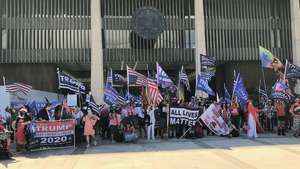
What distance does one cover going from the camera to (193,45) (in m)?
33.7

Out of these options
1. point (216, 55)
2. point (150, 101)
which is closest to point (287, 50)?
point (216, 55)

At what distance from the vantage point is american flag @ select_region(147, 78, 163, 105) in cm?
2172

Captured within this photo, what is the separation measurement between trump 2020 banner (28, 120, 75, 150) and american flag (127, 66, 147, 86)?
541 centimetres

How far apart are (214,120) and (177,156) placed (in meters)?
6.07

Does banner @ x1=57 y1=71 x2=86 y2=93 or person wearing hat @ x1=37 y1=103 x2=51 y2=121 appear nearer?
person wearing hat @ x1=37 y1=103 x2=51 y2=121

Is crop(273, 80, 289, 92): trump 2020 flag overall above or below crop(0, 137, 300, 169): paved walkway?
above

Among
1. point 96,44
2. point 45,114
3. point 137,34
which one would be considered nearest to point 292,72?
point 45,114

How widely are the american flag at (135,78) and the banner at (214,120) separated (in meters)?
3.53

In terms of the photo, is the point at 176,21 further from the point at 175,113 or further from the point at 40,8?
the point at 175,113

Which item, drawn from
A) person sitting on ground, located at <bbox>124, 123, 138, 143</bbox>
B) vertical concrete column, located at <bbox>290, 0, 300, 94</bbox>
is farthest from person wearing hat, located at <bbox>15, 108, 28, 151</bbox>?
vertical concrete column, located at <bbox>290, 0, 300, 94</bbox>

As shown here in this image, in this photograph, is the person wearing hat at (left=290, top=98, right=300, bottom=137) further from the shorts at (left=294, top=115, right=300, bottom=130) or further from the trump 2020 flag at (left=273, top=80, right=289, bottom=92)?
the trump 2020 flag at (left=273, top=80, right=289, bottom=92)

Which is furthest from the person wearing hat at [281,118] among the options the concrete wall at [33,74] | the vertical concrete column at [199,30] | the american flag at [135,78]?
the concrete wall at [33,74]

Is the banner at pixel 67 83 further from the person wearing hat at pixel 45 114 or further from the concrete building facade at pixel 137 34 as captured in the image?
the concrete building facade at pixel 137 34

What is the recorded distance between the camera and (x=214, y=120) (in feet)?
68.5
